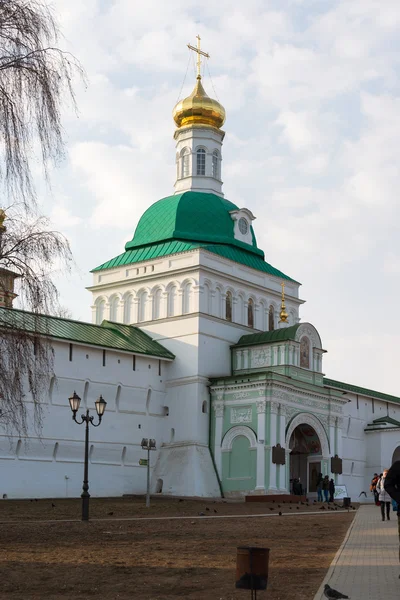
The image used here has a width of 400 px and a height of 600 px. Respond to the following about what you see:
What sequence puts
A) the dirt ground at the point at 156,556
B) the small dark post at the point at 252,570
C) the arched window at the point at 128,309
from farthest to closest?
the arched window at the point at 128,309 < the dirt ground at the point at 156,556 < the small dark post at the point at 252,570

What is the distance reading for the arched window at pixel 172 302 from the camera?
42.5 m

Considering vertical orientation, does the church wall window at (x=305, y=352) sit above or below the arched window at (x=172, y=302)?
below

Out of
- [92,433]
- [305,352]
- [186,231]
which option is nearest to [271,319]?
[305,352]

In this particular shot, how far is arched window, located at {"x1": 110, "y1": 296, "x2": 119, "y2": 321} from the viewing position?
4459 centimetres

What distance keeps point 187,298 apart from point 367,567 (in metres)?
30.2

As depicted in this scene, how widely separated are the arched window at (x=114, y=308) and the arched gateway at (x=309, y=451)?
9.81 metres

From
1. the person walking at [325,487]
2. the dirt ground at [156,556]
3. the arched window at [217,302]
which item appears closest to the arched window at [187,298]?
the arched window at [217,302]

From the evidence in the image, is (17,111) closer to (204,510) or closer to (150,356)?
(204,510)

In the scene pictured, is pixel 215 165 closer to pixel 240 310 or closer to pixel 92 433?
pixel 240 310

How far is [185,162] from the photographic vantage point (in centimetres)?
4762

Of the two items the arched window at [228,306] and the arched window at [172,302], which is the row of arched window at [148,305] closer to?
the arched window at [172,302]

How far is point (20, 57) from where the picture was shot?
1369cm

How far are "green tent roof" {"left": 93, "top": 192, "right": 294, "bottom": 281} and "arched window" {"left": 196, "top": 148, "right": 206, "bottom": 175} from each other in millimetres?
1928

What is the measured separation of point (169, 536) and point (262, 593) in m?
6.72
